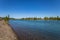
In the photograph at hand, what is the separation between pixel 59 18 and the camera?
19600 centimetres
